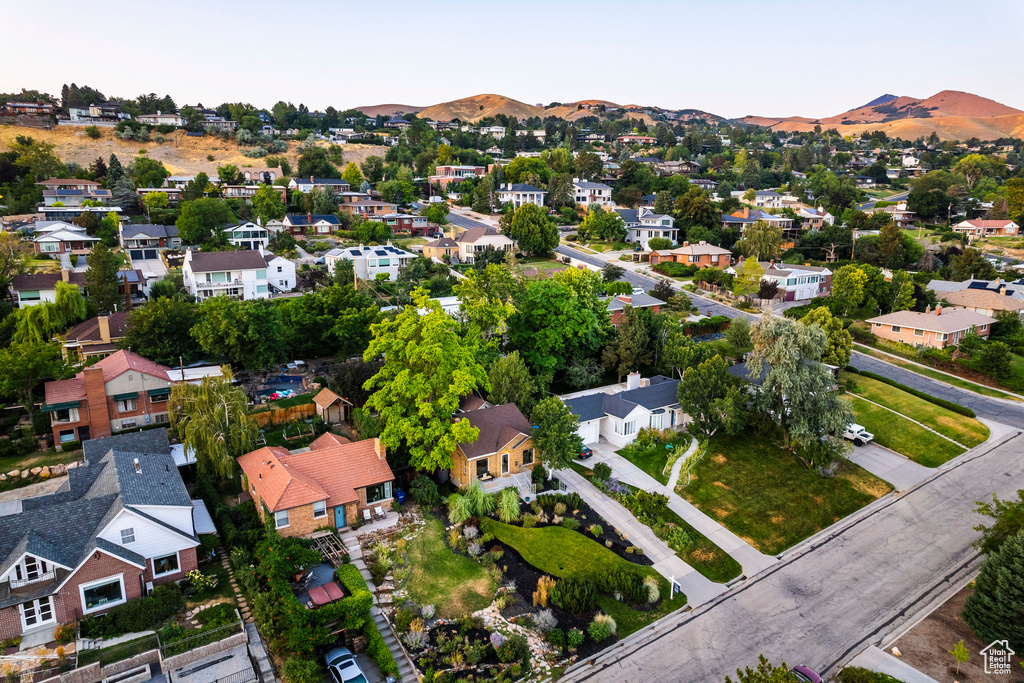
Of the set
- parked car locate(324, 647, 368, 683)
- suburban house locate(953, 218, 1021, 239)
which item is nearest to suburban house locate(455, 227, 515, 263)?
parked car locate(324, 647, 368, 683)

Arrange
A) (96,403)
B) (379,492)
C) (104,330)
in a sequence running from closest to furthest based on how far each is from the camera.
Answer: (379,492) < (96,403) < (104,330)

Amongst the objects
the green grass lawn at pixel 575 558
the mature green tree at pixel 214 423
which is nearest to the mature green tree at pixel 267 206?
the mature green tree at pixel 214 423

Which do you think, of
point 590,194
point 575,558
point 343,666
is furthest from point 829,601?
point 590,194

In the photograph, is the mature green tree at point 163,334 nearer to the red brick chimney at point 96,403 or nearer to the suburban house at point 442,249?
the red brick chimney at point 96,403

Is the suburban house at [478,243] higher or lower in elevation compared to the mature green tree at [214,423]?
higher

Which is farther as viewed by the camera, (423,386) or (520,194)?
(520,194)

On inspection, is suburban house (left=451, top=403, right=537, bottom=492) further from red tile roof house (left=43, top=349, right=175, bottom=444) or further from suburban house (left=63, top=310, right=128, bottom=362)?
suburban house (left=63, top=310, right=128, bottom=362)

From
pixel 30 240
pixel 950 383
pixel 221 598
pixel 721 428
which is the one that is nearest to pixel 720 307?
pixel 950 383

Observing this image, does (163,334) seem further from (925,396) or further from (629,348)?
(925,396)
